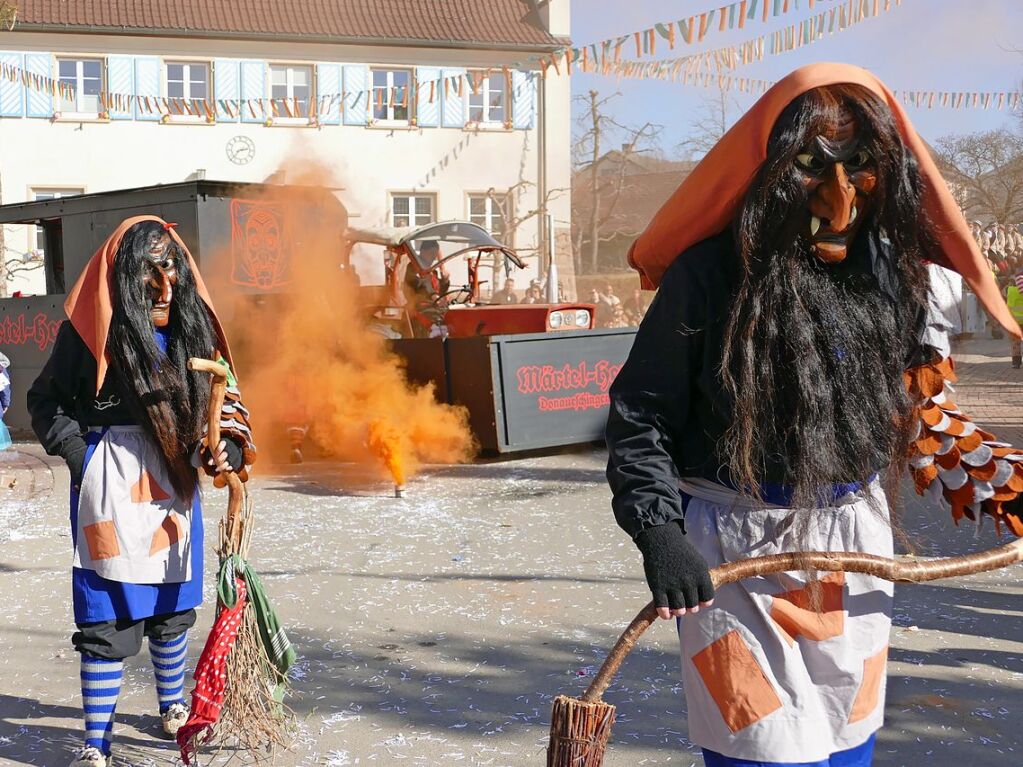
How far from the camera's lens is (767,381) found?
6.59 ft

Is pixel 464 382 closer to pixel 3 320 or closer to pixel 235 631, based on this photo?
pixel 3 320

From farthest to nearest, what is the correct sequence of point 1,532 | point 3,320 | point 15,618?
point 3,320
point 1,532
point 15,618

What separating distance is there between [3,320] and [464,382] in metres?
5.99

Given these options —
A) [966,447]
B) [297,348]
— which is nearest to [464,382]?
[297,348]

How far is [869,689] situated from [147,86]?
26.5 m

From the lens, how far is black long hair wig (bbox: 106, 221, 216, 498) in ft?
11.6

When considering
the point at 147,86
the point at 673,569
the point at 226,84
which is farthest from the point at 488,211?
the point at 673,569

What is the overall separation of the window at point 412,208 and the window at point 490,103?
232cm

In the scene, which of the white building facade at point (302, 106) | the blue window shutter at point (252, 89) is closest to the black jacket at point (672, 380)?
the white building facade at point (302, 106)

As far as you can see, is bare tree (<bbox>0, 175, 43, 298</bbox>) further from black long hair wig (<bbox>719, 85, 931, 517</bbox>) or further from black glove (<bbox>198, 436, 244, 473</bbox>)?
black long hair wig (<bbox>719, 85, 931, 517</bbox>)

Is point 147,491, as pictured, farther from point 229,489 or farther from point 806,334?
point 806,334

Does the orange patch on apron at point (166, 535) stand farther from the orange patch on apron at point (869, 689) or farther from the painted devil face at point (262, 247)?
the painted devil face at point (262, 247)

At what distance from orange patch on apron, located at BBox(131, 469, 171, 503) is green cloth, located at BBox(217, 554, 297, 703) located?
301 mm

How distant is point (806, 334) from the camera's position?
2.01 m
